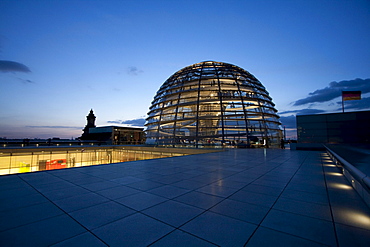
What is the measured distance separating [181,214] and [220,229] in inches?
37.1

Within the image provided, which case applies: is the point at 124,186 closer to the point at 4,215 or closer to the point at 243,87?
the point at 4,215

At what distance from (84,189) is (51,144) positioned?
26.5 m

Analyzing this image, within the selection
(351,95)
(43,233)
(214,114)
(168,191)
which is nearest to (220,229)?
(168,191)

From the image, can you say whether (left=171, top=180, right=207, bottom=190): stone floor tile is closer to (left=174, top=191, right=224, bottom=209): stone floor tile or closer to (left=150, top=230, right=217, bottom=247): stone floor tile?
(left=174, top=191, right=224, bottom=209): stone floor tile

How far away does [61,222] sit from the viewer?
131 inches

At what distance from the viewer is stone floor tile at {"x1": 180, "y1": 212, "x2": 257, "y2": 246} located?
275 centimetres

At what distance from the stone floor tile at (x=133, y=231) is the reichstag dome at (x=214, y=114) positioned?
22650 mm

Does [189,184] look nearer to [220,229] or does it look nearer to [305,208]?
[220,229]

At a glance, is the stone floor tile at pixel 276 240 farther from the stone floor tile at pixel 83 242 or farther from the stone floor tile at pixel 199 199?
the stone floor tile at pixel 83 242

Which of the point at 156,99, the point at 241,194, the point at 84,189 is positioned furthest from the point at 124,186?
the point at 156,99

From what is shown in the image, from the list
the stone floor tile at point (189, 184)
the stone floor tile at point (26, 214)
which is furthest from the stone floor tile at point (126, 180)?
the stone floor tile at point (26, 214)

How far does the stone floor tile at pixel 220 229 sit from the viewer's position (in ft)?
9.01

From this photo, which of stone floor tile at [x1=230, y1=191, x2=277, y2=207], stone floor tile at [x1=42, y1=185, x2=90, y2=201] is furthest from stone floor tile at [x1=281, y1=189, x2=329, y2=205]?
stone floor tile at [x1=42, y1=185, x2=90, y2=201]

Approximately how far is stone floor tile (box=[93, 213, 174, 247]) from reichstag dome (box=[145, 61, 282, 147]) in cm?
2265
